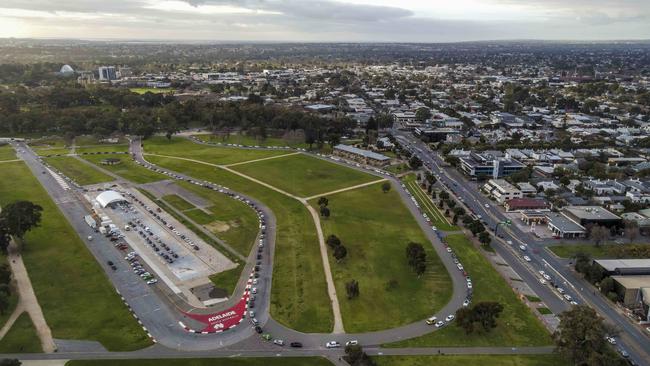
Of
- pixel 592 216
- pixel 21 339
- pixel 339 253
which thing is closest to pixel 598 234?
pixel 592 216

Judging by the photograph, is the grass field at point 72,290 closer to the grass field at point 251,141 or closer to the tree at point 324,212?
the tree at point 324,212

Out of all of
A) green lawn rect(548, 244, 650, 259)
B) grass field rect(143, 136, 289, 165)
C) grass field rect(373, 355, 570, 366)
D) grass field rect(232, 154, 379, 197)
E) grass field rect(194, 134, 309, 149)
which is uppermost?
grass field rect(194, 134, 309, 149)

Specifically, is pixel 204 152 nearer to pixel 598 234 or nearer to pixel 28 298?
pixel 28 298

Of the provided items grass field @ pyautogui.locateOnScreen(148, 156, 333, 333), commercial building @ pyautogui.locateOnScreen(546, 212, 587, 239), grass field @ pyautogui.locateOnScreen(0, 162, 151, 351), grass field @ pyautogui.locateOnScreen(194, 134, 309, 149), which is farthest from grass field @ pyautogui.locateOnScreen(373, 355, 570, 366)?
grass field @ pyautogui.locateOnScreen(194, 134, 309, 149)

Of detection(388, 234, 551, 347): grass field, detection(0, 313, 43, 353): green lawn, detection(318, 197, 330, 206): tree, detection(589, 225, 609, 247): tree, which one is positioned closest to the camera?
detection(0, 313, 43, 353): green lawn

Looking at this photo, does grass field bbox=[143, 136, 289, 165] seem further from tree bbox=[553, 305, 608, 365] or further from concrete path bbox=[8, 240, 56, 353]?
tree bbox=[553, 305, 608, 365]

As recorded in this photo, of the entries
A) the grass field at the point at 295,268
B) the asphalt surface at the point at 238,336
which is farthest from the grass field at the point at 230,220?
the asphalt surface at the point at 238,336

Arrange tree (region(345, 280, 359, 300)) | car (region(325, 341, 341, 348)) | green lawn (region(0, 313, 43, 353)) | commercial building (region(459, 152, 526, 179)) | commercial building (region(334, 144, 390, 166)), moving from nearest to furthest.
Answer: green lawn (region(0, 313, 43, 353)) → car (region(325, 341, 341, 348)) → tree (region(345, 280, 359, 300)) → commercial building (region(459, 152, 526, 179)) → commercial building (region(334, 144, 390, 166))
